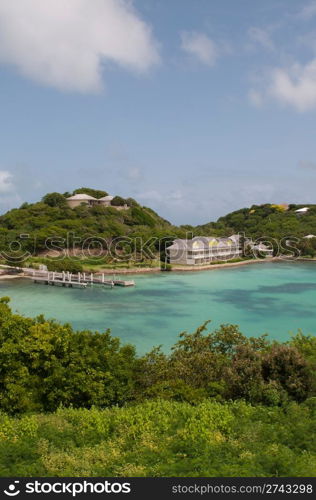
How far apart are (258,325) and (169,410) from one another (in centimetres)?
1491

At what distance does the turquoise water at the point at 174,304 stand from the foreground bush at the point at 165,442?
379 inches

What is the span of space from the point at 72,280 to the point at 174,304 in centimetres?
1160

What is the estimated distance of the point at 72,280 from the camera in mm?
35469

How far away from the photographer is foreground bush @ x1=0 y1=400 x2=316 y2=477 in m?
5.42

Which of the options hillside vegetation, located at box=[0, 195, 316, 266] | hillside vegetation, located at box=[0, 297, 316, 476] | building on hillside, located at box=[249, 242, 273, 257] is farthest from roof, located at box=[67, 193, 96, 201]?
hillside vegetation, located at box=[0, 297, 316, 476]

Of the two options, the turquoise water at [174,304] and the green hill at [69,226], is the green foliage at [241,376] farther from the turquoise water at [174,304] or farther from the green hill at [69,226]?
the green hill at [69,226]

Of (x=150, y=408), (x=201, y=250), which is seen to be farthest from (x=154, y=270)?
(x=150, y=408)

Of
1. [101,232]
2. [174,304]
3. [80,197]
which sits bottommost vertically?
[174,304]

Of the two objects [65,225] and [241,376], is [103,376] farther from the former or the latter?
[65,225]

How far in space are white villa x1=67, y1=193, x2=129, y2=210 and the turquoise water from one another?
25.1 m

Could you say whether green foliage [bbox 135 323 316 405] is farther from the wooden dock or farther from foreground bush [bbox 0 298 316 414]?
the wooden dock
